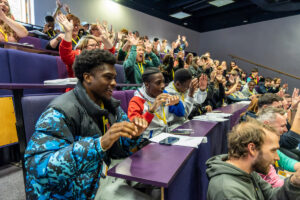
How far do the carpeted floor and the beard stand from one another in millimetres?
1721

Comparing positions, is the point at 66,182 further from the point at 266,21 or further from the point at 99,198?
the point at 266,21

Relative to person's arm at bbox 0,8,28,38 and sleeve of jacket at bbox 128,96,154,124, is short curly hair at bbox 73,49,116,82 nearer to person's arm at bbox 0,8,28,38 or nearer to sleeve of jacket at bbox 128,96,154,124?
sleeve of jacket at bbox 128,96,154,124

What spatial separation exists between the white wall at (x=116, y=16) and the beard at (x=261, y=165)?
5.92m

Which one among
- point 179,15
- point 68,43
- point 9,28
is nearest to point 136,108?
point 68,43

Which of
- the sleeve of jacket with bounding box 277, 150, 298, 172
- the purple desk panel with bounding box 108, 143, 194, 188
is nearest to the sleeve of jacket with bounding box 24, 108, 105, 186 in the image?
the purple desk panel with bounding box 108, 143, 194, 188

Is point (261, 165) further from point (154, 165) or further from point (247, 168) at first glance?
point (154, 165)

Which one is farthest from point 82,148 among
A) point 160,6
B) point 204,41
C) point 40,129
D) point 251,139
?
point 204,41

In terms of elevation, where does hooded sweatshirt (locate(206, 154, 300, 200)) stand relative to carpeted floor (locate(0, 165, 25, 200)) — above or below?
above

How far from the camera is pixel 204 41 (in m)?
11.9

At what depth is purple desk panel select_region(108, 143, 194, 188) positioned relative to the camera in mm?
→ 816

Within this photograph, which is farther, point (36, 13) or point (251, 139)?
point (36, 13)

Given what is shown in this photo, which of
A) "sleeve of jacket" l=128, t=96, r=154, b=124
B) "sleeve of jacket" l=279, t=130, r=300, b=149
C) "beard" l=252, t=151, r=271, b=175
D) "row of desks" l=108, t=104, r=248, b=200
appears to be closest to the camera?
"row of desks" l=108, t=104, r=248, b=200

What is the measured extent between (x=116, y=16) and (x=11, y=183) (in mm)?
6793

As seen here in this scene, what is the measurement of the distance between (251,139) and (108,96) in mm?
877
